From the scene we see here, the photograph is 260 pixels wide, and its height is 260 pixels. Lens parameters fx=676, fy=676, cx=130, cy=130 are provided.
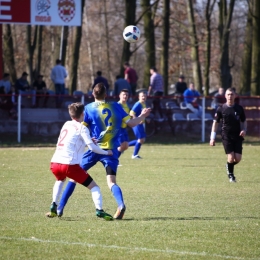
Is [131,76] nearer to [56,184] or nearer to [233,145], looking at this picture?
[233,145]

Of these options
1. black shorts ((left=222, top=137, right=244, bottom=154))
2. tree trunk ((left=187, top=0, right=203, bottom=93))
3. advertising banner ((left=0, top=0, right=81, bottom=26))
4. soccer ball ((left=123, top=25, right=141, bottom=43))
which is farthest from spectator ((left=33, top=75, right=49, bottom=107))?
black shorts ((left=222, top=137, right=244, bottom=154))

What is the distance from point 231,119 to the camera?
1398 centimetres

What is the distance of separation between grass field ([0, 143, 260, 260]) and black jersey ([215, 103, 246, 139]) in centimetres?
103

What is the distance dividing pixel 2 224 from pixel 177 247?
2543 mm

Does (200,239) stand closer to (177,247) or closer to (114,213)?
(177,247)

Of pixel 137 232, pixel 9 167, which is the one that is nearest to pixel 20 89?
pixel 9 167

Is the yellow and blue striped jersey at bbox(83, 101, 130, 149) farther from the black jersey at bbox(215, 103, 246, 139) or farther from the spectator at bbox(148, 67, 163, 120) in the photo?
the spectator at bbox(148, 67, 163, 120)

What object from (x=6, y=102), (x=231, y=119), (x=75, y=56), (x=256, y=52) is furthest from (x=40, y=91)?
(x=231, y=119)

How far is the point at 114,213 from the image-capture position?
32.4ft

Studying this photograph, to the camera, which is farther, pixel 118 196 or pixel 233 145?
pixel 233 145

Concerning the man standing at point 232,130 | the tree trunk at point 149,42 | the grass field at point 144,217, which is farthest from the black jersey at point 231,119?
the tree trunk at point 149,42

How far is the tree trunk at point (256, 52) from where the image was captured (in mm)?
32062

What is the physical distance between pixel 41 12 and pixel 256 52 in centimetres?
1120

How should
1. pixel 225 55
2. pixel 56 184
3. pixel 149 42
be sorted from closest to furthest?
1. pixel 56 184
2. pixel 225 55
3. pixel 149 42
